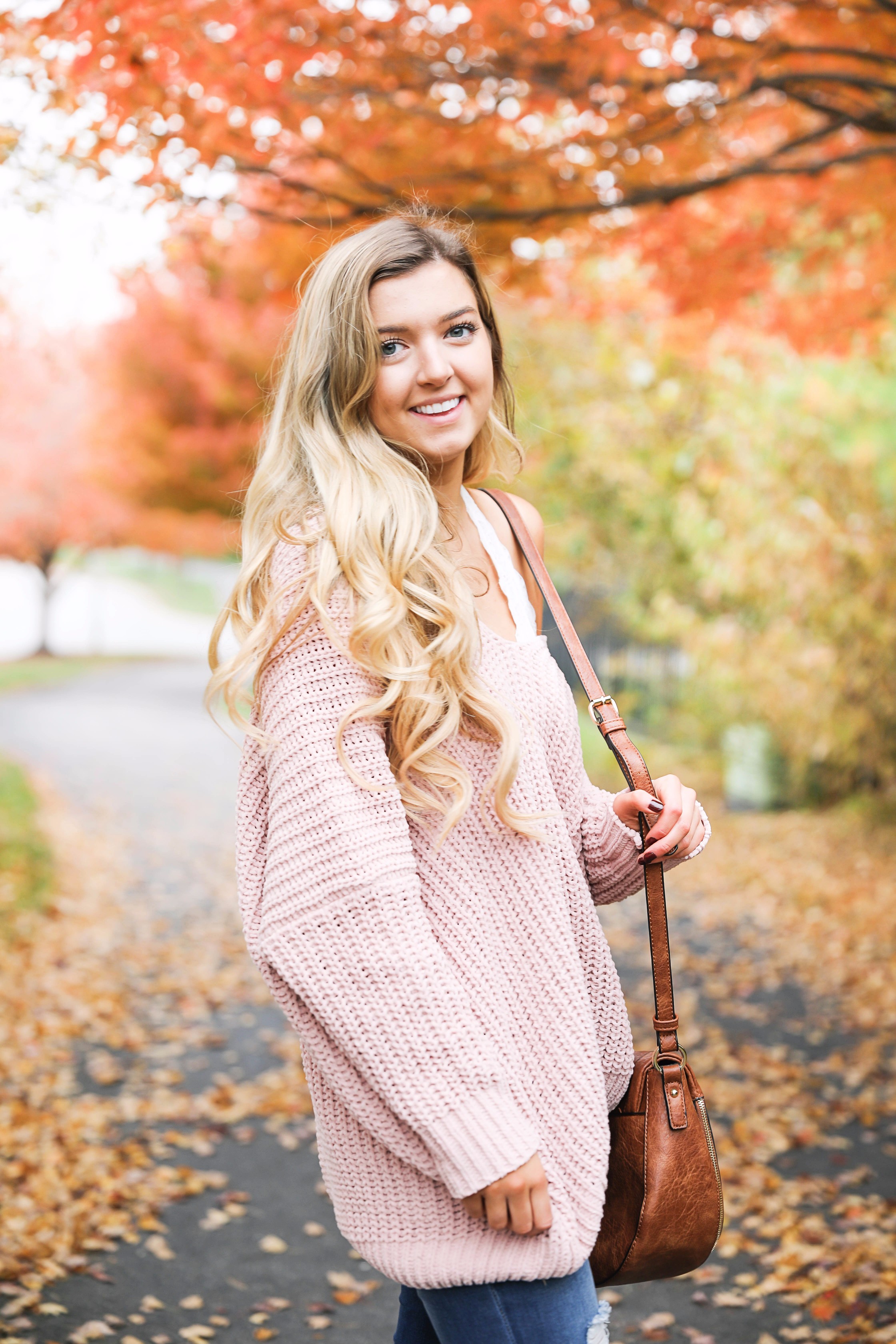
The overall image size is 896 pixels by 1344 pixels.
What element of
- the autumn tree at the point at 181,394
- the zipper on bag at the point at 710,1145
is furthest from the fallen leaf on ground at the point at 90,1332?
the autumn tree at the point at 181,394

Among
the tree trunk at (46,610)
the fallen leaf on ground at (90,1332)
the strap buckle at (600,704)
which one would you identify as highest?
the strap buckle at (600,704)

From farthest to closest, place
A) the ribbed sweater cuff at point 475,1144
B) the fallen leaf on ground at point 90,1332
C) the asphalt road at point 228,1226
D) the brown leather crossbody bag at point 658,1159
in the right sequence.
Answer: the asphalt road at point 228,1226 → the fallen leaf on ground at point 90,1332 → the brown leather crossbody bag at point 658,1159 → the ribbed sweater cuff at point 475,1144

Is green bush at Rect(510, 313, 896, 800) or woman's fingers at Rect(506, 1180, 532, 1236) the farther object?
green bush at Rect(510, 313, 896, 800)

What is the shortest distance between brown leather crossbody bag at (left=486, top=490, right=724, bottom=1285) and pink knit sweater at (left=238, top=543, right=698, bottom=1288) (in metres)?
0.07

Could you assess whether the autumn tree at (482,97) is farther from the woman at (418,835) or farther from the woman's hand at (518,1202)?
the woman's hand at (518,1202)

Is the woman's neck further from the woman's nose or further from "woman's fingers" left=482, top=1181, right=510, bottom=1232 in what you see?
"woman's fingers" left=482, top=1181, right=510, bottom=1232

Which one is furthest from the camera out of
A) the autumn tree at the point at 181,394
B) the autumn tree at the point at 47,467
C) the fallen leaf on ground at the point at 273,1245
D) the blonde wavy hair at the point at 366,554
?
the autumn tree at the point at 47,467

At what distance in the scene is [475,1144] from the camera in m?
1.49

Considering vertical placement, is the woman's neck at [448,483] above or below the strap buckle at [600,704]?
above

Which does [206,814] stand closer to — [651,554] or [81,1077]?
[651,554]

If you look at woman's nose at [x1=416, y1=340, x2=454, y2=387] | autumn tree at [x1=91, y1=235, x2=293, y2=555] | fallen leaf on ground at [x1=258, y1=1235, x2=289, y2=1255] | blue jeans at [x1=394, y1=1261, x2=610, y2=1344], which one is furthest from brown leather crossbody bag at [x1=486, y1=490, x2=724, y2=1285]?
autumn tree at [x1=91, y1=235, x2=293, y2=555]

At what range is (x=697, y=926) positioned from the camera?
738 centimetres

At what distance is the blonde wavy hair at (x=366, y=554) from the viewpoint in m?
1.63

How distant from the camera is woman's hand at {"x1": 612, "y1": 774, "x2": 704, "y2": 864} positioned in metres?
1.88
